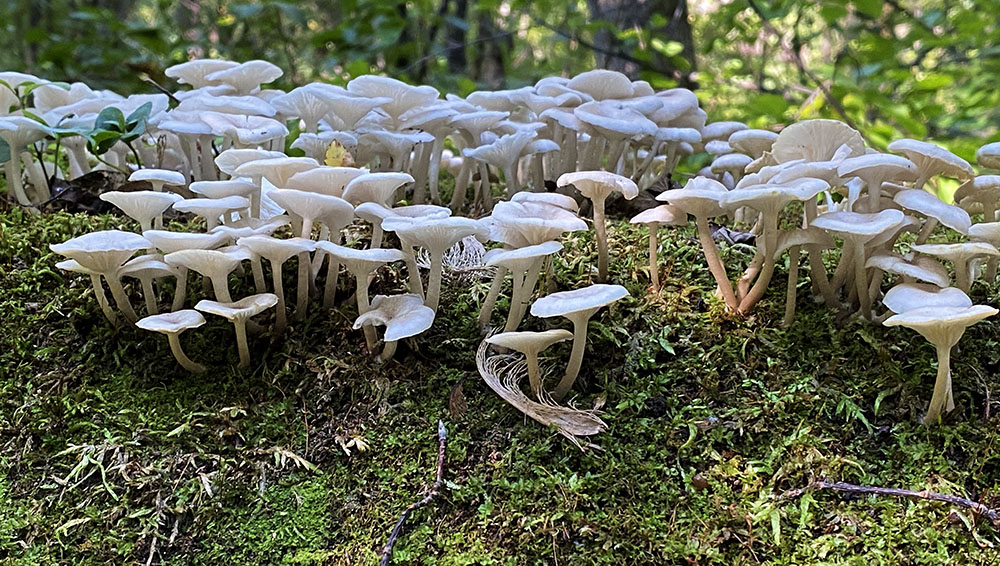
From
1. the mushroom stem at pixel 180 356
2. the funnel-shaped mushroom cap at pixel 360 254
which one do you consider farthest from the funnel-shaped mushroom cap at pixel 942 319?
the mushroom stem at pixel 180 356

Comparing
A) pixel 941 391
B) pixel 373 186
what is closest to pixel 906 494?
pixel 941 391

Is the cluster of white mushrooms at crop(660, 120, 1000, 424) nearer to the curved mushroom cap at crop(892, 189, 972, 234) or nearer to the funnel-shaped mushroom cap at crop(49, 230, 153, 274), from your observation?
the curved mushroom cap at crop(892, 189, 972, 234)

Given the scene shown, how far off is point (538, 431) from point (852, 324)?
1.33 metres

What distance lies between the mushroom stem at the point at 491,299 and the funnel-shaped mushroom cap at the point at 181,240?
1000mm

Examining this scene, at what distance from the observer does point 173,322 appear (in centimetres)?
207

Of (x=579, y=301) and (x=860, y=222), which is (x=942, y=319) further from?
(x=579, y=301)

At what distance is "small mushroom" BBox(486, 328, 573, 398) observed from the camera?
1.85m

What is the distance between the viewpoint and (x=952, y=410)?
6.68ft

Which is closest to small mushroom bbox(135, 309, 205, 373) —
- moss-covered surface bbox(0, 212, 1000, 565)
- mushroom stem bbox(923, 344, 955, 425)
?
moss-covered surface bbox(0, 212, 1000, 565)

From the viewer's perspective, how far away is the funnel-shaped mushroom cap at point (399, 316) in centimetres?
200

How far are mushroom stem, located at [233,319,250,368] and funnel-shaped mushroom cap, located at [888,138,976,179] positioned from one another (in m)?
2.47

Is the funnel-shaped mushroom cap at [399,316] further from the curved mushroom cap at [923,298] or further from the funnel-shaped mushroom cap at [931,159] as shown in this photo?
the funnel-shaped mushroom cap at [931,159]

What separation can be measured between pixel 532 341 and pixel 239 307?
106cm

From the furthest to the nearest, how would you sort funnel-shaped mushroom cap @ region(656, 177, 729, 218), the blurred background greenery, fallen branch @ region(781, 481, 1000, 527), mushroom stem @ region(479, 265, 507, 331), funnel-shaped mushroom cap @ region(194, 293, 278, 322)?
1. the blurred background greenery
2. mushroom stem @ region(479, 265, 507, 331)
3. funnel-shaped mushroom cap @ region(656, 177, 729, 218)
4. funnel-shaped mushroom cap @ region(194, 293, 278, 322)
5. fallen branch @ region(781, 481, 1000, 527)
